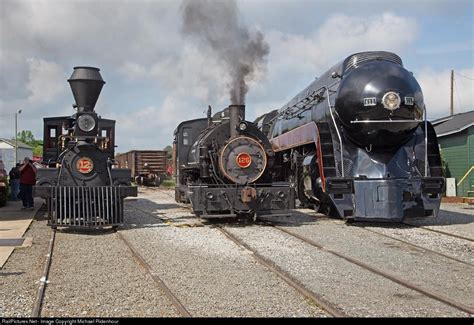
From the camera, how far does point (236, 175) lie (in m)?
11.6

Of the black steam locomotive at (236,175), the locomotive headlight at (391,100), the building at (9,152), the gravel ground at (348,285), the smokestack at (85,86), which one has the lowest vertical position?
the gravel ground at (348,285)

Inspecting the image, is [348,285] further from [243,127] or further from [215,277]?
[243,127]

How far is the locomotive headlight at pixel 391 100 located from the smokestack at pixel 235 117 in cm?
305

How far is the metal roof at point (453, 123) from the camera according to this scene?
2091 centimetres

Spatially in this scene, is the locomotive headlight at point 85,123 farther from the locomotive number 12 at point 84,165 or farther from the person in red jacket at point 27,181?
the person in red jacket at point 27,181

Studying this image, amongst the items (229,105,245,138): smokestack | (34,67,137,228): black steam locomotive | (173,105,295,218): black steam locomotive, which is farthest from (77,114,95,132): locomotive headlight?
(229,105,245,138): smokestack

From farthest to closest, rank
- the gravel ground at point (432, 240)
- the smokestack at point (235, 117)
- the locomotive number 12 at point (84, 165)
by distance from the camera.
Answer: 1. the smokestack at point (235, 117)
2. the locomotive number 12 at point (84, 165)
3. the gravel ground at point (432, 240)

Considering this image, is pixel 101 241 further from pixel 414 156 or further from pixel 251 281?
pixel 414 156

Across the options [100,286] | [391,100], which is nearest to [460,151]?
[391,100]

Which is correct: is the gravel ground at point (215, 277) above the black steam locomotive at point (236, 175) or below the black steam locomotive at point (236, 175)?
below

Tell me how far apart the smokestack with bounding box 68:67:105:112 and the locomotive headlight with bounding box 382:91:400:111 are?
6.08 meters

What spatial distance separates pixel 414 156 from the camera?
1149 cm

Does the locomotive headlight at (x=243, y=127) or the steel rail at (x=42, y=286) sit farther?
the locomotive headlight at (x=243, y=127)

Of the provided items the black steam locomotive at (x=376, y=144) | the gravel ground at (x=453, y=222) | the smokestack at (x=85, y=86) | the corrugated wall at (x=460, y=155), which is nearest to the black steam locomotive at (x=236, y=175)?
the black steam locomotive at (x=376, y=144)
